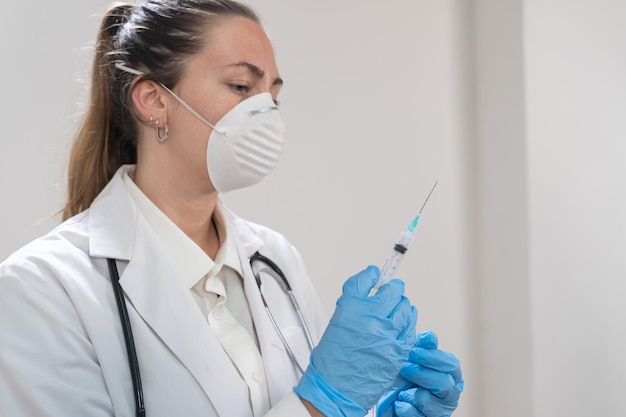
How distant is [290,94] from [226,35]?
0.73 meters

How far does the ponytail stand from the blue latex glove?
544 mm

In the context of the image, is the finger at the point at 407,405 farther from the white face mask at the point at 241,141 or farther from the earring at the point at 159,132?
the earring at the point at 159,132

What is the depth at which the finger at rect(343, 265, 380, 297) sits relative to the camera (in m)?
1.03

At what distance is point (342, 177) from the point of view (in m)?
1.91

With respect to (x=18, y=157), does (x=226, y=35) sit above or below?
above

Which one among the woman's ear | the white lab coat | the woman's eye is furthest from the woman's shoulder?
the woman's eye

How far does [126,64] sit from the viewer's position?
45.5 inches

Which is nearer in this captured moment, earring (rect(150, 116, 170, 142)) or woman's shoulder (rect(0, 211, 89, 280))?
woman's shoulder (rect(0, 211, 89, 280))

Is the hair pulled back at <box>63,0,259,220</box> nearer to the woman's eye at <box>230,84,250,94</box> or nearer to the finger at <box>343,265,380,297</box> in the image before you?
the woman's eye at <box>230,84,250,94</box>

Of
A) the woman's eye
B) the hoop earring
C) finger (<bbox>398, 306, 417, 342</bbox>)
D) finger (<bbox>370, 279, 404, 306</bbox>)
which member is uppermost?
the woman's eye

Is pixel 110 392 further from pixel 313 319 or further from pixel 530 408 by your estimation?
pixel 530 408

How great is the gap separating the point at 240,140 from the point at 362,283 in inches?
12.6

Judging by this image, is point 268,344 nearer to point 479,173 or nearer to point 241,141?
point 241,141

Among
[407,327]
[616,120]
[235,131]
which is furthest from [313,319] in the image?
[616,120]
